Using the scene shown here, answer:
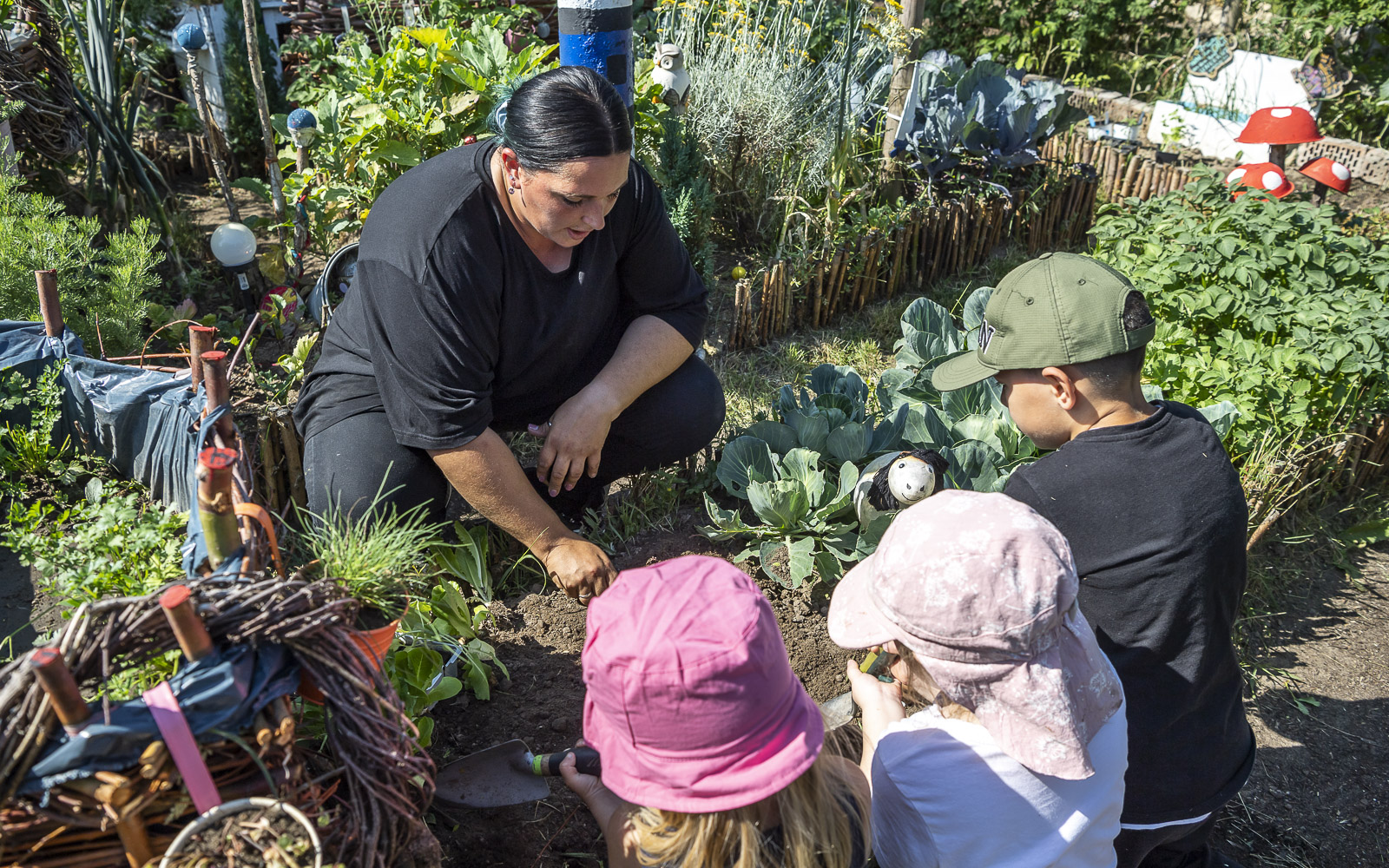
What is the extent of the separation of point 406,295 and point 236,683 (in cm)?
112

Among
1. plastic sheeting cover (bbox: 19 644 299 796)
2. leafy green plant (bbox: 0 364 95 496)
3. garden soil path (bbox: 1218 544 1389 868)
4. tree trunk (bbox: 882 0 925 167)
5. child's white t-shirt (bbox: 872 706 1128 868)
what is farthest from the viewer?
tree trunk (bbox: 882 0 925 167)

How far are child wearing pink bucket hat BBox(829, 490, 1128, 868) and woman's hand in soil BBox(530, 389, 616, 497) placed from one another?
3.18 feet

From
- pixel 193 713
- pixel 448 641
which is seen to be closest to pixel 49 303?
pixel 448 641

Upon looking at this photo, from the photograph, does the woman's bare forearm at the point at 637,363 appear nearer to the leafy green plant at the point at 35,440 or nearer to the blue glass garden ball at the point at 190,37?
the leafy green plant at the point at 35,440

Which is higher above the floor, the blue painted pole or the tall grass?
the blue painted pole

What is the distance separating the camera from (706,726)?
1136 millimetres

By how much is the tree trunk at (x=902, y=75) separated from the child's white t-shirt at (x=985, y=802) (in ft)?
12.0

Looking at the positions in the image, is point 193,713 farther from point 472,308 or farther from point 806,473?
point 806,473

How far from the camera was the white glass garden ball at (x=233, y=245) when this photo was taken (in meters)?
3.15

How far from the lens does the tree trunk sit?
174 inches

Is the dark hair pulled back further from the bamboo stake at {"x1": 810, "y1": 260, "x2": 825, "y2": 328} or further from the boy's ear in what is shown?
the bamboo stake at {"x1": 810, "y1": 260, "x2": 825, "y2": 328}

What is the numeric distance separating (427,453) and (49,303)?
3.38ft

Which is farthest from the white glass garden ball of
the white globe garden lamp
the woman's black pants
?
the woman's black pants

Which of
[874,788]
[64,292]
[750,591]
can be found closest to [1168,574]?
[874,788]
